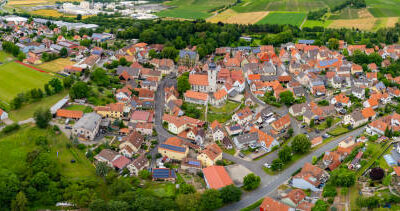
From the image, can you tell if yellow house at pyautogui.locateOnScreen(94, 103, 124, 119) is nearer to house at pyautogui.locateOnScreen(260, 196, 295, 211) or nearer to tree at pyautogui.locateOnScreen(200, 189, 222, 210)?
tree at pyautogui.locateOnScreen(200, 189, 222, 210)

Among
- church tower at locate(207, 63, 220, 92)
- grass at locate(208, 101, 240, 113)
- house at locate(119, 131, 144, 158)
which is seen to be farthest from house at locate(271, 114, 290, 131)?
house at locate(119, 131, 144, 158)

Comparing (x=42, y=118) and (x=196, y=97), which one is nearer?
(x=42, y=118)

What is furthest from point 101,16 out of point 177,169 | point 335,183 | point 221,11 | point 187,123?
point 335,183

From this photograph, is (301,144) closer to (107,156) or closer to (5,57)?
(107,156)

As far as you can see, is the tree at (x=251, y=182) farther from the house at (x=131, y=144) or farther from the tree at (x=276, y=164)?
the house at (x=131, y=144)

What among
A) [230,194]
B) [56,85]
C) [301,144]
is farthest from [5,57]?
[301,144]

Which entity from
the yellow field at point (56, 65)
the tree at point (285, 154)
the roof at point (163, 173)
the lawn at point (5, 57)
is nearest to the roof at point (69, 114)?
the roof at point (163, 173)

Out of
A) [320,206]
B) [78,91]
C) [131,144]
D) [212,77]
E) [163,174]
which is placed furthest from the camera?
[212,77]
